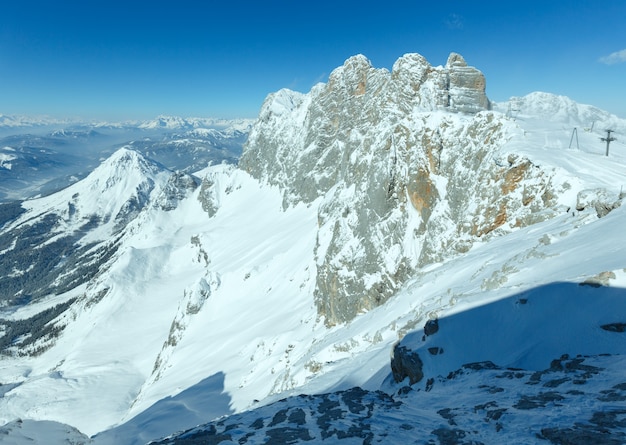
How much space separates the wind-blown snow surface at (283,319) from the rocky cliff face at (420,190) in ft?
7.88

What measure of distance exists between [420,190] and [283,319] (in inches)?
1478

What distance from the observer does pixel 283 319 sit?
226 ft

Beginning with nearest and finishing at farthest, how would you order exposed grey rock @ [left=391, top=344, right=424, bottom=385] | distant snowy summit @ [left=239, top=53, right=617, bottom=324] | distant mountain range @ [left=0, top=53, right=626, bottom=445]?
distant mountain range @ [left=0, top=53, right=626, bottom=445], exposed grey rock @ [left=391, top=344, right=424, bottom=385], distant snowy summit @ [left=239, top=53, right=617, bottom=324]

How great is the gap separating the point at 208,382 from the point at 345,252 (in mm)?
29637

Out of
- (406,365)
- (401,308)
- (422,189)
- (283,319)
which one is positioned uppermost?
(422,189)

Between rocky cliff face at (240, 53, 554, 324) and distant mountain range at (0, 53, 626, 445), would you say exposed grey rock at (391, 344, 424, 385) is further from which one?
rocky cliff face at (240, 53, 554, 324)

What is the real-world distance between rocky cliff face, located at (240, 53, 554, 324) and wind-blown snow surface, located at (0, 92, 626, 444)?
2.40 metres

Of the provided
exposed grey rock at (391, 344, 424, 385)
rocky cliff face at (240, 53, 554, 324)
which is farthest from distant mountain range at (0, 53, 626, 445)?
rocky cliff face at (240, 53, 554, 324)

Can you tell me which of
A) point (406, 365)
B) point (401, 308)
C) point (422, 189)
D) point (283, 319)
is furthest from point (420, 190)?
point (283, 319)

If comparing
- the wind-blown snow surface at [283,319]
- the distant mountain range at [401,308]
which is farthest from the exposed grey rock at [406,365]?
the wind-blown snow surface at [283,319]

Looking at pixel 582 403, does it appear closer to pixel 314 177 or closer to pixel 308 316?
pixel 308 316

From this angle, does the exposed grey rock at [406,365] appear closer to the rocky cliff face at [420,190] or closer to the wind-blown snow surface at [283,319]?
the wind-blown snow surface at [283,319]

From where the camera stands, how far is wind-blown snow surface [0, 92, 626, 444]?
14562mm

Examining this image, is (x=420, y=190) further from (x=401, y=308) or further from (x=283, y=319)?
(x=283, y=319)
